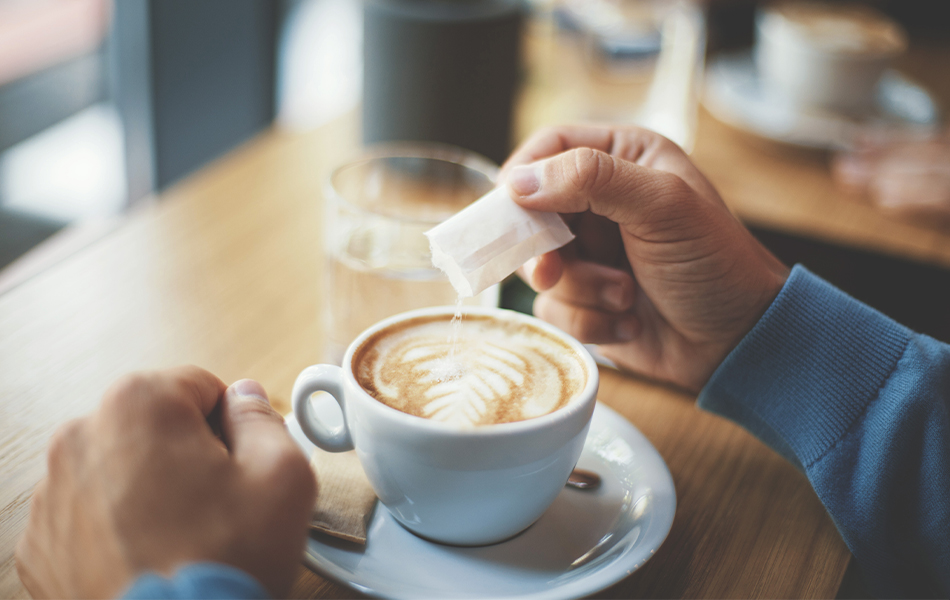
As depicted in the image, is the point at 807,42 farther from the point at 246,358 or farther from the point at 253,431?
the point at 253,431

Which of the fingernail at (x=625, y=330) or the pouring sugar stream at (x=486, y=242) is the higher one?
the pouring sugar stream at (x=486, y=242)

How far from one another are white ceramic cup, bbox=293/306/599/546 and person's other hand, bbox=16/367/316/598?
7 centimetres

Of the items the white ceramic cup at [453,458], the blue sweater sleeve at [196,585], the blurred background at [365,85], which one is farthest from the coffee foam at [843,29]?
the blue sweater sleeve at [196,585]

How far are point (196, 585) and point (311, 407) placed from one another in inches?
7.9

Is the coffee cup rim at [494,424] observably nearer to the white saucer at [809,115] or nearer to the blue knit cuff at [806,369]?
the blue knit cuff at [806,369]

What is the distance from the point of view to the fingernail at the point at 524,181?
2.22ft

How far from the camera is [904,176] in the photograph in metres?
1.32

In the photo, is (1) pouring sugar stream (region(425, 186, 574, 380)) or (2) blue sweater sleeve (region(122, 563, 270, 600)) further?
(1) pouring sugar stream (region(425, 186, 574, 380))

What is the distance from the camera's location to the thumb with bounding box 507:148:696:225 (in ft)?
2.23

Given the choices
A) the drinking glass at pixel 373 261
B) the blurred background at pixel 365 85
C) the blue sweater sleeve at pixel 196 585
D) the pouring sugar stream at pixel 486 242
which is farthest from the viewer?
the blurred background at pixel 365 85

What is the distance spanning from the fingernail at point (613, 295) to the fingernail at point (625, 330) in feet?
0.07

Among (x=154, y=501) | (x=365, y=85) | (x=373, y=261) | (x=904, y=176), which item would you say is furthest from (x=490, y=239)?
(x=904, y=176)

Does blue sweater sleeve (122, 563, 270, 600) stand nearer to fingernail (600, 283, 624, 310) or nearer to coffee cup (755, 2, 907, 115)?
fingernail (600, 283, 624, 310)

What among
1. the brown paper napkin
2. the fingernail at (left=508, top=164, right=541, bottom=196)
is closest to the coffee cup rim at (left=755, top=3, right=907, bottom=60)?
the fingernail at (left=508, top=164, right=541, bottom=196)
